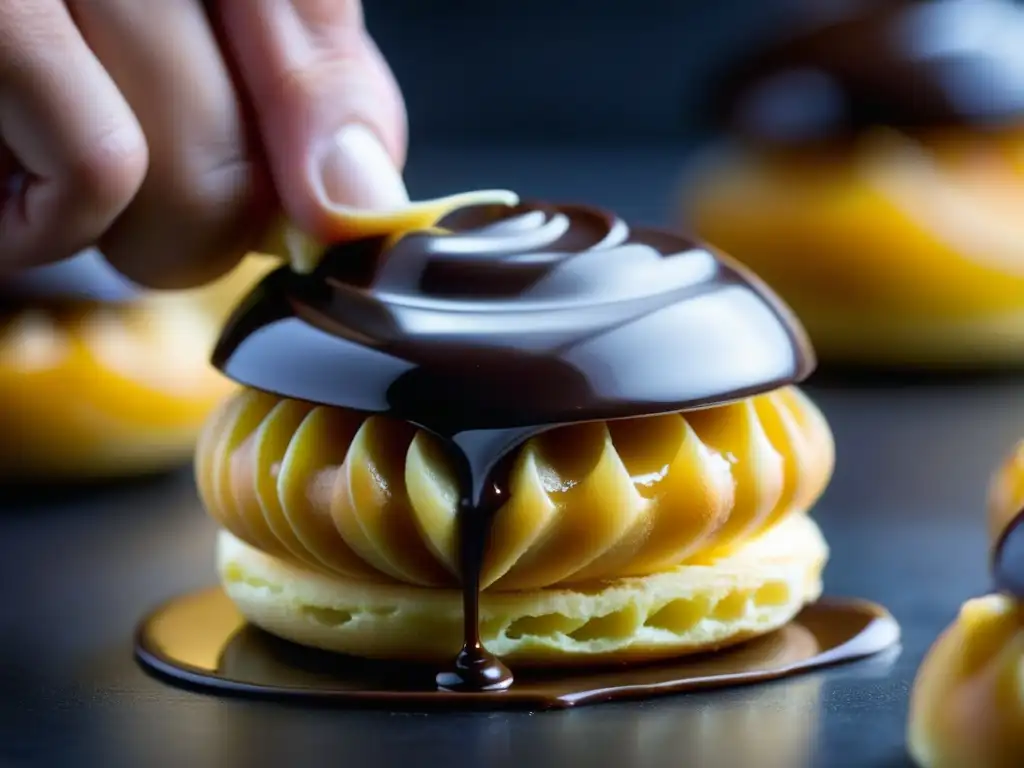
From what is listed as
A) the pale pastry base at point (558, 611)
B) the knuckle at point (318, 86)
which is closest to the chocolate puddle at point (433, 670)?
the pale pastry base at point (558, 611)

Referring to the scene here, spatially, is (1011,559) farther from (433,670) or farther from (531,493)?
(433,670)

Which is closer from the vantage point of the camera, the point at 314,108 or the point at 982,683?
the point at 982,683

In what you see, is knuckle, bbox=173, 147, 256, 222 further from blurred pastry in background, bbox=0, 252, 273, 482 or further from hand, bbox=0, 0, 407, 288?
blurred pastry in background, bbox=0, 252, 273, 482

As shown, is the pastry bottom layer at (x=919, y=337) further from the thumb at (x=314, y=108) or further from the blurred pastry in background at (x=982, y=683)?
the blurred pastry in background at (x=982, y=683)

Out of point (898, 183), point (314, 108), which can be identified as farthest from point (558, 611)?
point (898, 183)

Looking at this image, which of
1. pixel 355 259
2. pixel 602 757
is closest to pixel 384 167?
pixel 355 259

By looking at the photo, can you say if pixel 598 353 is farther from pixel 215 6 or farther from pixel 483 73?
pixel 483 73
